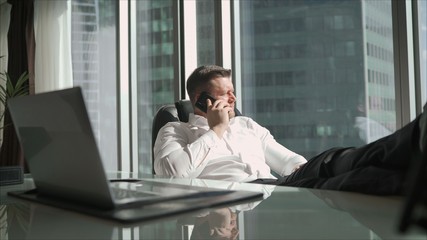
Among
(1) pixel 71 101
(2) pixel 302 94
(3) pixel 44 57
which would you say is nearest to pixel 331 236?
(1) pixel 71 101

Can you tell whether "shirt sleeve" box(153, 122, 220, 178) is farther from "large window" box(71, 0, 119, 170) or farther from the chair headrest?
"large window" box(71, 0, 119, 170)

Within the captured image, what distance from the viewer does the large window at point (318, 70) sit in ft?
9.44

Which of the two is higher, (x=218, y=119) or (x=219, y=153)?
(x=218, y=119)

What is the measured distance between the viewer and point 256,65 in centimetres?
350

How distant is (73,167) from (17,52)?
176 inches

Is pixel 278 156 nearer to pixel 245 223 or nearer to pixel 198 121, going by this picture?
pixel 198 121

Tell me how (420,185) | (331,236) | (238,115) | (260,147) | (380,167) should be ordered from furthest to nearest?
(238,115) → (260,147) → (380,167) → (331,236) → (420,185)

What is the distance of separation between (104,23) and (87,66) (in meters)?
0.46

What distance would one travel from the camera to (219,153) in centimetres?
192

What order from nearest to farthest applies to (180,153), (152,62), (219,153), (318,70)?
(180,153) < (219,153) < (318,70) < (152,62)

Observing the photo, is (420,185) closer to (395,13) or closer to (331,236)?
(331,236)

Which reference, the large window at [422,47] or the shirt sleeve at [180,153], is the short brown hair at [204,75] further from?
the large window at [422,47]

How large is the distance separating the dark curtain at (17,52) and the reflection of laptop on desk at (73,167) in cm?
402

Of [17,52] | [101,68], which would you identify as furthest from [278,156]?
[17,52]
